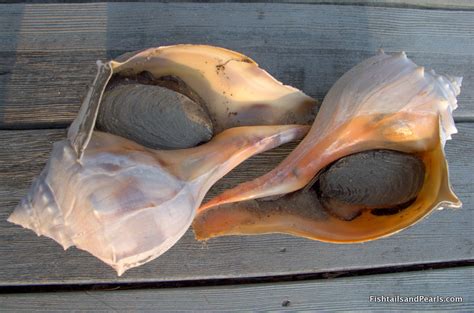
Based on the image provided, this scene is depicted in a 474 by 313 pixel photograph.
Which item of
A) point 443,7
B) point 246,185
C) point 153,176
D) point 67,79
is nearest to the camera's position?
point 153,176

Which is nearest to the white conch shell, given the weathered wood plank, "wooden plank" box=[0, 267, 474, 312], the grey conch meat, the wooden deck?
the grey conch meat

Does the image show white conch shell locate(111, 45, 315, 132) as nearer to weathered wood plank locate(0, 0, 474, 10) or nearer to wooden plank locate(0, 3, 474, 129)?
wooden plank locate(0, 3, 474, 129)

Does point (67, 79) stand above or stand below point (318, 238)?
above

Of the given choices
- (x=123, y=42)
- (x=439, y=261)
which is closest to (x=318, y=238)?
(x=439, y=261)

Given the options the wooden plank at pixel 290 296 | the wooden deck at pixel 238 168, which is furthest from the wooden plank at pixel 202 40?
the wooden plank at pixel 290 296

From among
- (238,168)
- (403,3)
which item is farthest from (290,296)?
(403,3)

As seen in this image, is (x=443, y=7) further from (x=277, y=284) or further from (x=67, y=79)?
(x=67, y=79)
